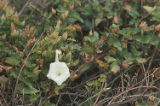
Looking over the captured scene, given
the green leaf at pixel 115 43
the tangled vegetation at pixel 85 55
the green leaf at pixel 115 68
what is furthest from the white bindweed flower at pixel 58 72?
the green leaf at pixel 115 43

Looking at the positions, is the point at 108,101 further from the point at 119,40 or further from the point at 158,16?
the point at 158,16

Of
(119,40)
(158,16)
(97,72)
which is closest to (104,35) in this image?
(119,40)

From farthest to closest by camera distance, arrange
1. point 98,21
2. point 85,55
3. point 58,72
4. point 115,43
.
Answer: point 98,21, point 115,43, point 85,55, point 58,72

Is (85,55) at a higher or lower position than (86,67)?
higher

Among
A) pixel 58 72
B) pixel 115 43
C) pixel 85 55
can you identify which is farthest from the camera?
pixel 115 43

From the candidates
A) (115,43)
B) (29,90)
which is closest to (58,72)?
(29,90)

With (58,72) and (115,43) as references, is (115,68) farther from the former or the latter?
(58,72)

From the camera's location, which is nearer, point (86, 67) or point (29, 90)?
point (29, 90)
